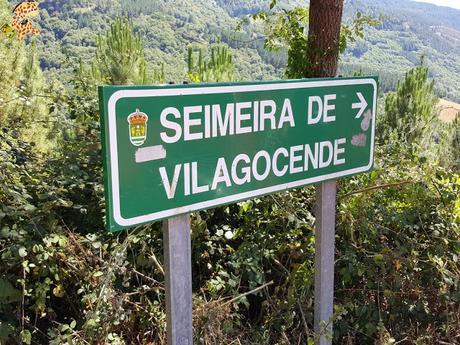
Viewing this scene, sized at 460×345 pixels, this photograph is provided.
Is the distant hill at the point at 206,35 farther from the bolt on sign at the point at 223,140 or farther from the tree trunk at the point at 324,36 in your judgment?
the bolt on sign at the point at 223,140

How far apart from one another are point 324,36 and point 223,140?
1669 mm

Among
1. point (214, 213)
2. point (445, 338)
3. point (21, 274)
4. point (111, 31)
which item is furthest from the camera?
point (111, 31)

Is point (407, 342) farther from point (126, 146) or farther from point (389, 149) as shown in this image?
point (126, 146)

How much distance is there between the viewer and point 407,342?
1993 millimetres

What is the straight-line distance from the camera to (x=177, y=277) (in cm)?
115

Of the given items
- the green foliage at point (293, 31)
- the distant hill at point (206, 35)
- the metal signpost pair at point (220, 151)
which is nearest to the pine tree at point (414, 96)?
the distant hill at point (206, 35)

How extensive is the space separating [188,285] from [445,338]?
1334 millimetres

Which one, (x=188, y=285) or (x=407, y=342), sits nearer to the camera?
(x=188, y=285)

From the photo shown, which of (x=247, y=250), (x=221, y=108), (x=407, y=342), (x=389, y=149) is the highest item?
Answer: (x=221, y=108)

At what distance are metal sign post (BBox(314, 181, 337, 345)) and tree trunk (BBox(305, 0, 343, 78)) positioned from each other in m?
1.31

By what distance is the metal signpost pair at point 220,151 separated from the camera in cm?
100

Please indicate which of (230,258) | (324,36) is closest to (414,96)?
(324,36)

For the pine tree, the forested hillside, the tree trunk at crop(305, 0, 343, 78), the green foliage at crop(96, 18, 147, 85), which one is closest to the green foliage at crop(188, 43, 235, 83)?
the green foliage at crop(96, 18, 147, 85)

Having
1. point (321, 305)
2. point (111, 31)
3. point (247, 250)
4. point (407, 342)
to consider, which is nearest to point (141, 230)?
point (247, 250)
